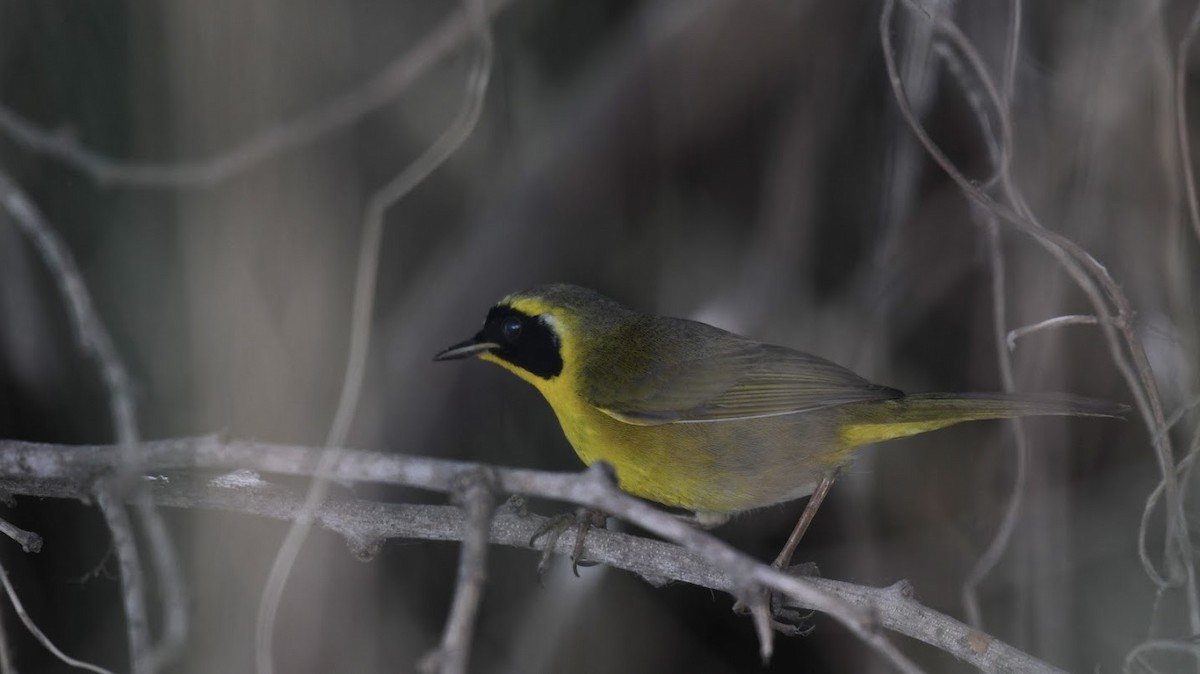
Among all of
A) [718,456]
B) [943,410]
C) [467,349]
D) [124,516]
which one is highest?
[467,349]

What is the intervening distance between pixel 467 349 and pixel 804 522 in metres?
0.95

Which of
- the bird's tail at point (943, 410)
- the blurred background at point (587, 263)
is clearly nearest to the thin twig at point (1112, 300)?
the bird's tail at point (943, 410)

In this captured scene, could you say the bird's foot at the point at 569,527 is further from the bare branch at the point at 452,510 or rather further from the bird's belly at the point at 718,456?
the bird's belly at the point at 718,456

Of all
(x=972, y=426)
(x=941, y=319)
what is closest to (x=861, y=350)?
(x=941, y=319)

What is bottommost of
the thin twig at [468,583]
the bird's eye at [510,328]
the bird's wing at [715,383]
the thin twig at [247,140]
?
the thin twig at [468,583]

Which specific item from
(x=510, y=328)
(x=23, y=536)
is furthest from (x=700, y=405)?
(x=23, y=536)

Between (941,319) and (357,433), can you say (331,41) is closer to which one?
(357,433)

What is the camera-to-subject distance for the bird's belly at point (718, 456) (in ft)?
8.22

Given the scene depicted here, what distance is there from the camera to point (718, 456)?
2537 mm

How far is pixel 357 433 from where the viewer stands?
2850 millimetres

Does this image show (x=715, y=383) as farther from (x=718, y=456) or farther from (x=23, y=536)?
(x=23, y=536)

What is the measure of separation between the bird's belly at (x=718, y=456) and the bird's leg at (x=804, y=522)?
3 cm

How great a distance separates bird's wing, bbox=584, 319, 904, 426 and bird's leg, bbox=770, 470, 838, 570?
0.21 m

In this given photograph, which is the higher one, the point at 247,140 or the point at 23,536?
the point at 247,140
